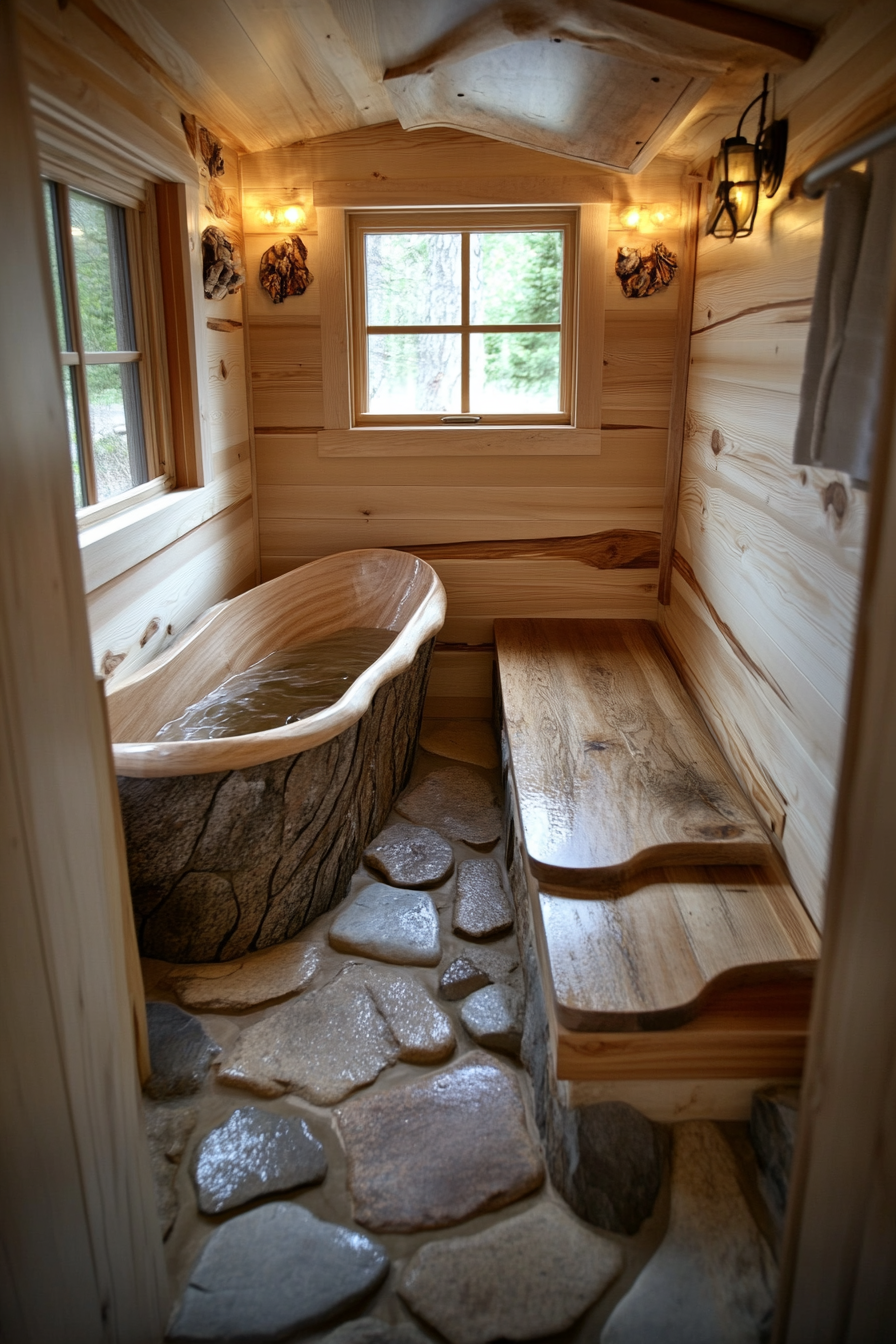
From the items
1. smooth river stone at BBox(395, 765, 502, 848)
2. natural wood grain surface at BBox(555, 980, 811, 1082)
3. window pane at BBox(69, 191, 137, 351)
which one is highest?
window pane at BBox(69, 191, 137, 351)

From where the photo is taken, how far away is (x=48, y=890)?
3.55 feet

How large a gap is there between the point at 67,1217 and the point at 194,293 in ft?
8.08

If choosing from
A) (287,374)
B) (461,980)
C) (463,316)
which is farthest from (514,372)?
(461,980)

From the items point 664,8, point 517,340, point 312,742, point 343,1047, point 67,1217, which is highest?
point 664,8

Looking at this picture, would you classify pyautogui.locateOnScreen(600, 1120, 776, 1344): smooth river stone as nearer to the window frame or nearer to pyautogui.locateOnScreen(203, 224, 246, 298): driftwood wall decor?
the window frame

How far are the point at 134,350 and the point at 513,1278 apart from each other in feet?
8.03

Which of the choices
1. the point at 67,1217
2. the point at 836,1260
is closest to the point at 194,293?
the point at 67,1217

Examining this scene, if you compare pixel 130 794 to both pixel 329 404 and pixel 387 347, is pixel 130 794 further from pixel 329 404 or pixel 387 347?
pixel 387 347

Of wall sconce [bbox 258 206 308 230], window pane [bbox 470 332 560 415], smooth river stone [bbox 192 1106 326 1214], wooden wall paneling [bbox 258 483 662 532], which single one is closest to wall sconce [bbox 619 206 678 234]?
window pane [bbox 470 332 560 415]

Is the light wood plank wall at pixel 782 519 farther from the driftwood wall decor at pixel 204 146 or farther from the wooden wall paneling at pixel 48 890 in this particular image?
the driftwood wall decor at pixel 204 146

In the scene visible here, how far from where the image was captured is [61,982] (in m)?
1.11

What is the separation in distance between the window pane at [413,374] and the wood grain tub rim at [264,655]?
1.85 feet

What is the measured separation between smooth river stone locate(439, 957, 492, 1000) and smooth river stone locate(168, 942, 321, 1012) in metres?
0.31

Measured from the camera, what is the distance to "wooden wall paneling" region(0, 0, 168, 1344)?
0.98 metres
